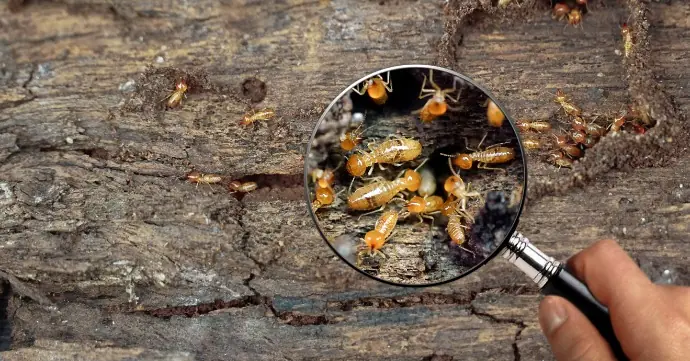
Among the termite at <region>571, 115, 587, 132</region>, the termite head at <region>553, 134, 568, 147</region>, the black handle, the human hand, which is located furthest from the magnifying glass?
the termite at <region>571, 115, 587, 132</region>

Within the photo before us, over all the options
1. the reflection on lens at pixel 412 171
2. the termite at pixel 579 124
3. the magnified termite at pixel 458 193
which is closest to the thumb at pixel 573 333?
the reflection on lens at pixel 412 171

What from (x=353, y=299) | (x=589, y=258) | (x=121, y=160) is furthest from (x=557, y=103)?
(x=121, y=160)

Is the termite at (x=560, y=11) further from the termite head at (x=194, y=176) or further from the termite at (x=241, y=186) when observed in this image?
the termite head at (x=194, y=176)

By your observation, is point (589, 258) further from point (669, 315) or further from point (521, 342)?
point (521, 342)

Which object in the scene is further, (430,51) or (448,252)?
(430,51)

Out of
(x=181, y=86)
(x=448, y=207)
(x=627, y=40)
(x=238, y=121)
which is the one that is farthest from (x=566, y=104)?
(x=181, y=86)

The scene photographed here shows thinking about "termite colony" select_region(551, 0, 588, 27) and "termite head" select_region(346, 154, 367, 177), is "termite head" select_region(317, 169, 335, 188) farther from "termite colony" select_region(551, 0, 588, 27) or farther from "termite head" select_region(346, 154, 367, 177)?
"termite colony" select_region(551, 0, 588, 27)
